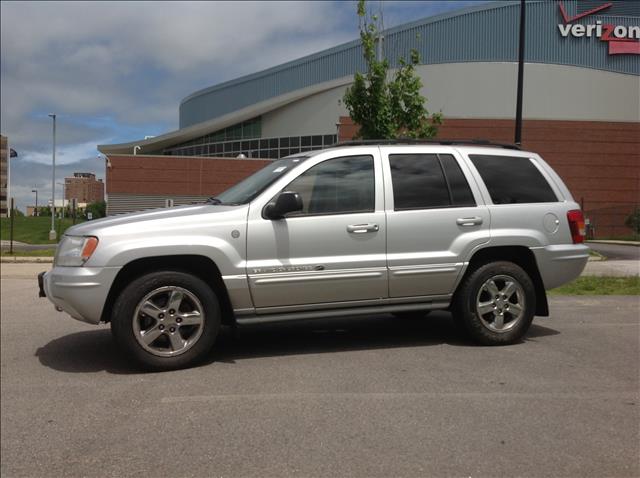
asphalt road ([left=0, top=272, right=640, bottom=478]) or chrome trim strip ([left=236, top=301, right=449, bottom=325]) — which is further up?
chrome trim strip ([left=236, top=301, right=449, bottom=325])

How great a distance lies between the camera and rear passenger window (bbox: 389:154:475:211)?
552 cm

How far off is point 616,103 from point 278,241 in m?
40.6

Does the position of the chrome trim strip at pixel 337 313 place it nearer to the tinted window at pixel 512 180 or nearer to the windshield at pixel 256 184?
the windshield at pixel 256 184

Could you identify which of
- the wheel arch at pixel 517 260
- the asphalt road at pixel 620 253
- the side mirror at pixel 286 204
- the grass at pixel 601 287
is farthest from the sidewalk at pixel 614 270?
the side mirror at pixel 286 204

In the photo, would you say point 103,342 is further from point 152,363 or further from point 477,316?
point 477,316

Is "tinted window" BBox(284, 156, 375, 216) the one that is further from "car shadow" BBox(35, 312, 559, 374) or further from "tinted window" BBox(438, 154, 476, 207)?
"car shadow" BBox(35, 312, 559, 374)

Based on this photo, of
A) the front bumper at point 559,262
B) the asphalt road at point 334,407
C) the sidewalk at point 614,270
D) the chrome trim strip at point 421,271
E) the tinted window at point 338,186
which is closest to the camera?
the asphalt road at point 334,407

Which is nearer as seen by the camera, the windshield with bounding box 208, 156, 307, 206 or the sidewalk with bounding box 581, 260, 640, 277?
the windshield with bounding box 208, 156, 307, 206

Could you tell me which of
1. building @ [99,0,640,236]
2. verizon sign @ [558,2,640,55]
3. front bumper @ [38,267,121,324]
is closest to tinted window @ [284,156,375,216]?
front bumper @ [38,267,121,324]

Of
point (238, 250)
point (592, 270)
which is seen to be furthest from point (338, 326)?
point (592, 270)

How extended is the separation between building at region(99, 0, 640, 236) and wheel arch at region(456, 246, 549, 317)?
2735cm

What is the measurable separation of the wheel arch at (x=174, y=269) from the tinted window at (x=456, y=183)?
7.70ft

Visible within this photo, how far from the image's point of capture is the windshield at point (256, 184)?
531 cm

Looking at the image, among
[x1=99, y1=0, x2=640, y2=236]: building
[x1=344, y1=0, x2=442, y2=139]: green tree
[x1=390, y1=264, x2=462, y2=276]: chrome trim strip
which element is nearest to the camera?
[x1=390, y1=264, x2=462, y2=276]: chrome trim strip
